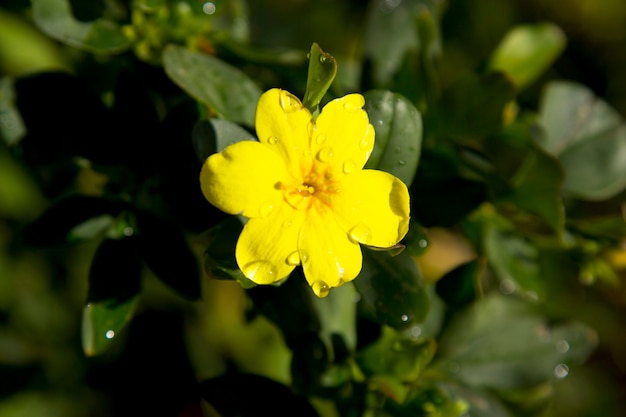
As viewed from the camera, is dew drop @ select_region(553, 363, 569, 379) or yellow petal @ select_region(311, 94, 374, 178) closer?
yellow petal @ select_region(311, 94, 374, 178)

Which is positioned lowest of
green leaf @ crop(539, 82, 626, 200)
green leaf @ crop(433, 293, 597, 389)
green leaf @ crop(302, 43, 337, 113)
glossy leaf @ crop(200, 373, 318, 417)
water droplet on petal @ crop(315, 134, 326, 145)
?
green leaf @ crop(433, 293, 597, 389)

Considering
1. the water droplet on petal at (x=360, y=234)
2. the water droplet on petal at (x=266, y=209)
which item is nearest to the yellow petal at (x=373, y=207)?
the water droplet on petal at (x=360, y=234)

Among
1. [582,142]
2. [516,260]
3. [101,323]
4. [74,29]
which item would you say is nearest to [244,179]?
[101,323]

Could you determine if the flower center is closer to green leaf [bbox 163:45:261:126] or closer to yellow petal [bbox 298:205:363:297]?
yellow petal [bbox 298:205:363:297]

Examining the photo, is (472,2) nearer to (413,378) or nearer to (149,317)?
(149,317)

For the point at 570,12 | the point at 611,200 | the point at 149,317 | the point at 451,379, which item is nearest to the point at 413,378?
the point at 451,379

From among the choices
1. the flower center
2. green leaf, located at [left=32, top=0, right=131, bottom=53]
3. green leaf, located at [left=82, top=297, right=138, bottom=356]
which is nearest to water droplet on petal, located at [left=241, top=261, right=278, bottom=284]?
the flower center
